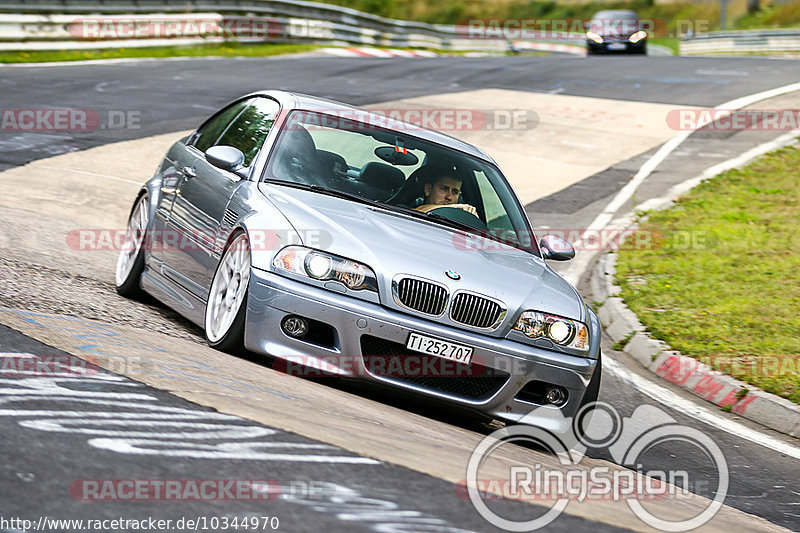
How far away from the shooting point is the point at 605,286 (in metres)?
10.1

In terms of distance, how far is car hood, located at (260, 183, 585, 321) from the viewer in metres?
5.43

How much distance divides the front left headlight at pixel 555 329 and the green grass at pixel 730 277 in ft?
7.19

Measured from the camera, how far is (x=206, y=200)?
21.5 feet

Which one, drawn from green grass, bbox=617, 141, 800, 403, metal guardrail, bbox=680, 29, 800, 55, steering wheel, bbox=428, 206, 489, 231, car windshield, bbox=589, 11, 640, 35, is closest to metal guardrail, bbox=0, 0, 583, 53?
car windshield, bbox=589, 11, 640, 35

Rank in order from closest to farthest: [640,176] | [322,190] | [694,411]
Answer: [322,190] < [694,411] < [640,176]

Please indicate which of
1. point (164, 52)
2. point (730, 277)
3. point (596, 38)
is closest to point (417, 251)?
point (730, 277)

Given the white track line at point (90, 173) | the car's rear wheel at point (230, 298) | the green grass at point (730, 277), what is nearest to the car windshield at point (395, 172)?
the car's rear wheel at point (230, 298)

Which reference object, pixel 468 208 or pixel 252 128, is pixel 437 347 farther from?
pixel 252 128

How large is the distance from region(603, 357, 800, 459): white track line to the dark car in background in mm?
31474

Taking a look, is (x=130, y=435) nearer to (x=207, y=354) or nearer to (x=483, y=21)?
(x=207, y=354)

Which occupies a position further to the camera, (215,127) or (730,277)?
(730,277)

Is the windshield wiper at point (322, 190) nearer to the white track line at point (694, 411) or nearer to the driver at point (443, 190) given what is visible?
the driver at point (443, 190)

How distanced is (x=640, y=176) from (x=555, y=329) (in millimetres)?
10299

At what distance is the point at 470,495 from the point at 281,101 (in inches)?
Result: 155
